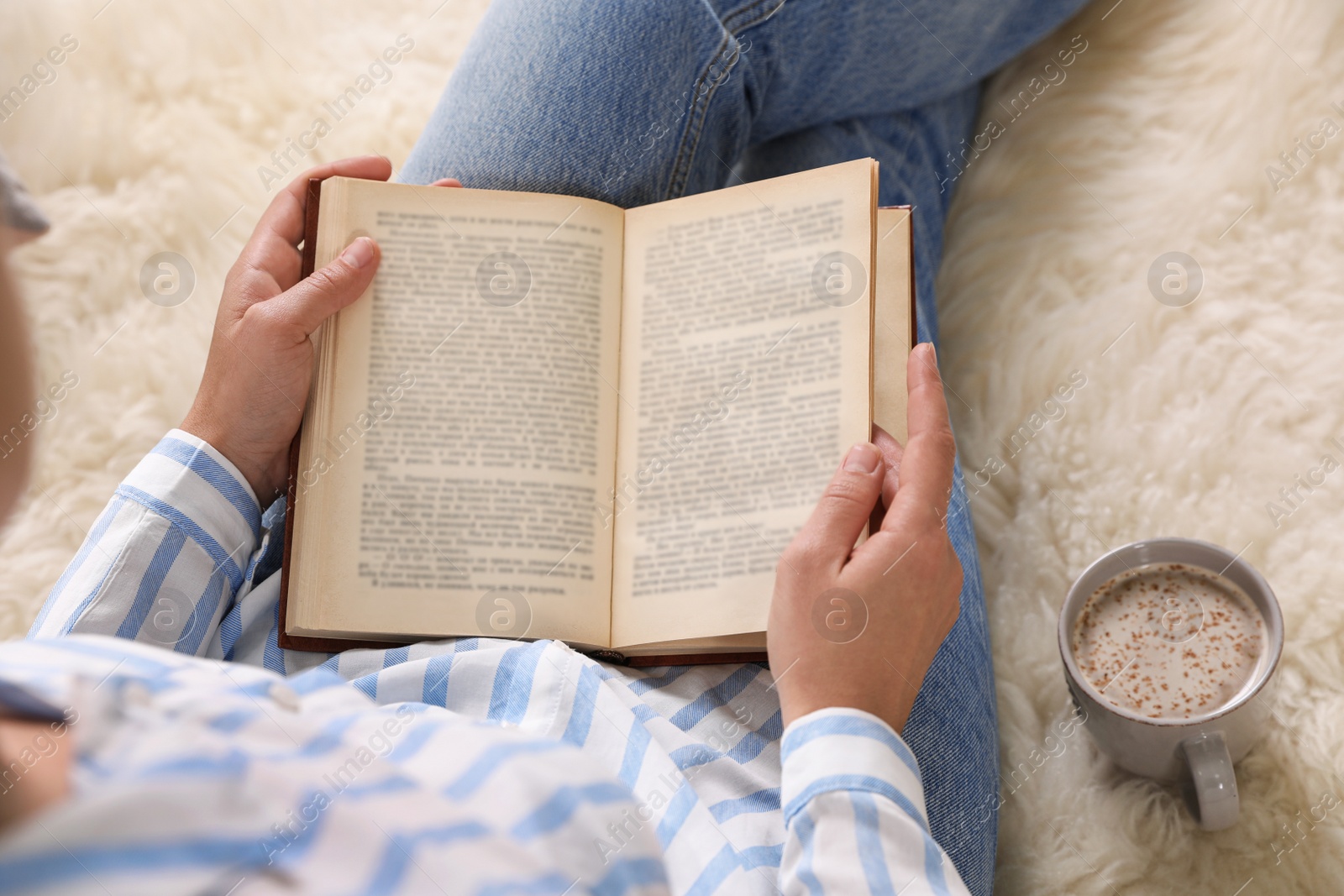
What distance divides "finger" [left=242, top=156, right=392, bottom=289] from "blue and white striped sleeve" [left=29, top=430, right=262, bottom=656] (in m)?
0.12

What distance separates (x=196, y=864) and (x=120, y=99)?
915 millimetres

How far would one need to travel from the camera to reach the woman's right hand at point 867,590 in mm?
516

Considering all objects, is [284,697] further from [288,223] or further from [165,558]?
[288,223]

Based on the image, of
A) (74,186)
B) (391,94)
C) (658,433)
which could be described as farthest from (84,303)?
(658,433)

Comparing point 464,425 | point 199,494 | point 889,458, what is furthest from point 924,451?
point 199,494

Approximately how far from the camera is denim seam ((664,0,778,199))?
696mm

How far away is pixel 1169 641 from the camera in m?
0.56

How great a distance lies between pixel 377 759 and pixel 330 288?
327 millimetres

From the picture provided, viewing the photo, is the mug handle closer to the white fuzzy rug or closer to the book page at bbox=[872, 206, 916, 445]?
the white fuzzy rug

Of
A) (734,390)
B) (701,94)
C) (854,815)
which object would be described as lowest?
(854,815)

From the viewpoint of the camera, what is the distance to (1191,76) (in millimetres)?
818

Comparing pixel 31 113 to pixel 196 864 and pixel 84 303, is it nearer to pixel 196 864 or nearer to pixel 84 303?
pixel 84 303

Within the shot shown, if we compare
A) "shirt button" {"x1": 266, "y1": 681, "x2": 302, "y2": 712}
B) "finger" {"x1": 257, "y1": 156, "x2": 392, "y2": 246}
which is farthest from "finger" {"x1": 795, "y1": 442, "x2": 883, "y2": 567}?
"finger" {"x1": 257, "y1": 156, "x2": 392, "y2": 246}

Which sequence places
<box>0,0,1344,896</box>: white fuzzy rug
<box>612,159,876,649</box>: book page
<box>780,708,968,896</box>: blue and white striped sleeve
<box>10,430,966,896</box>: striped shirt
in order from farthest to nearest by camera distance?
<box>0,0,1344,896</box>: white fuzzy rug
<box>612,159,876,649</box>: book page
<box>780,708,968,896</box>: blue and white striped sleeve
<box>10,430,966,896</box>: striped shirt
